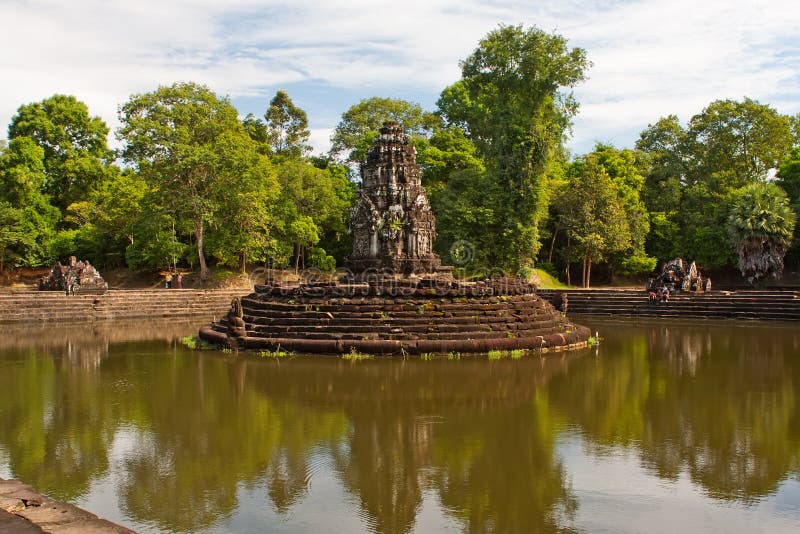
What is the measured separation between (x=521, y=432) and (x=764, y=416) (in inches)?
137

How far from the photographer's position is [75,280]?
83.6 feet

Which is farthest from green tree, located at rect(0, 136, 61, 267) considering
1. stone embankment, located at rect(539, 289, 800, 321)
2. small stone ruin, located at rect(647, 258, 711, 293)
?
small stone ruin, located at rect(647, 258, 711, 293)

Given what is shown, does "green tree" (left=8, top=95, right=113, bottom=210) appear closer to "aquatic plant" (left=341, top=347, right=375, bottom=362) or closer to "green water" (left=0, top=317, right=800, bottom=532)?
"green water" (left=0, top=317, right=800, bottom=532)

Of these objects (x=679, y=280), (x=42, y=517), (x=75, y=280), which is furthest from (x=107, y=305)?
(x=679, y=280)

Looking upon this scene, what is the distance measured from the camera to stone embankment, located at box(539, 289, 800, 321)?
23.3m

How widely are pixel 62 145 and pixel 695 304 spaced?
35.5m

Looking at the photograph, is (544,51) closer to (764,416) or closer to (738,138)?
(738,138)

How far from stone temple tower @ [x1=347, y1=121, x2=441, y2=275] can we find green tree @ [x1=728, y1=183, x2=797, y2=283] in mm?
17993

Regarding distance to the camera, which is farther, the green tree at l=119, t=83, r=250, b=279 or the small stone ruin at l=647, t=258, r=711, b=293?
the green tree at l=119, t=83, r=250, b=279

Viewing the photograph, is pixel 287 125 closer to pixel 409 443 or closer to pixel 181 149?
pixel 181 149

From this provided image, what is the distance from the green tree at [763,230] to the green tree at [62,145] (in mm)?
34067

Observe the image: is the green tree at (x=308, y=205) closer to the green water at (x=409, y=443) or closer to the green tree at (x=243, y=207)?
the green tree at (x=243, y=207)

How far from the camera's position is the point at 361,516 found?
18.2 feet

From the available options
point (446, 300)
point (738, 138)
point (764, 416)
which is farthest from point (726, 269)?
point (764, 416)
